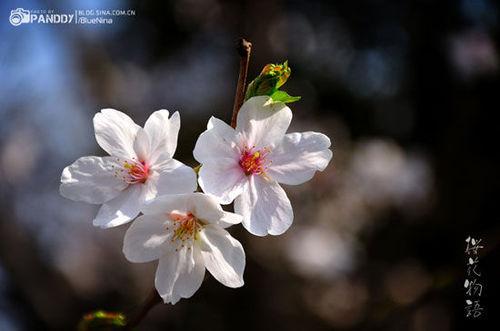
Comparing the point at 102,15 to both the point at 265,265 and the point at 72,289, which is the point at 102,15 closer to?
the point at 72,289

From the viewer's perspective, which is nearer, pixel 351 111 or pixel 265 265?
pixel 265 265

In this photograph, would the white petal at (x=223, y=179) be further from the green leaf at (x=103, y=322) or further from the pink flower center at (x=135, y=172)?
the green leaf at (x=103, y=322)

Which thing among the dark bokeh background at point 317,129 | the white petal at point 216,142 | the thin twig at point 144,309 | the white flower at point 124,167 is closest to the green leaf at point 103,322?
the thin twig at point 144,309

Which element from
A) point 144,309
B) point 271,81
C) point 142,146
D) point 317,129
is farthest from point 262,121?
point 317,129

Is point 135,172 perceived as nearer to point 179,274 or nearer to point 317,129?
point 179,274

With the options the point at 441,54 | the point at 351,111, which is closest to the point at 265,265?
the point at 351,111
